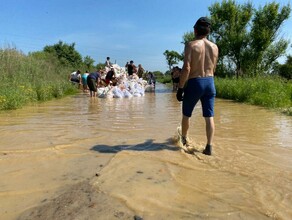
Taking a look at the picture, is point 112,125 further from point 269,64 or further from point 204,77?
point 269,64

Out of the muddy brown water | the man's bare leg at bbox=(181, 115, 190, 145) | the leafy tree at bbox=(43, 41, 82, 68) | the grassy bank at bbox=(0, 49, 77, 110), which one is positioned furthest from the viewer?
the leafy tree at bbox=(43, 41, 82, 68)

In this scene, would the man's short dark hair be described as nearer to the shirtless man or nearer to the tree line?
the shirtless man

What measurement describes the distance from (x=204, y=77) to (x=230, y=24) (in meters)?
26.1

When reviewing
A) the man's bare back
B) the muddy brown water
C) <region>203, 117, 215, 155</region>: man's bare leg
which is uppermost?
the man's bare back

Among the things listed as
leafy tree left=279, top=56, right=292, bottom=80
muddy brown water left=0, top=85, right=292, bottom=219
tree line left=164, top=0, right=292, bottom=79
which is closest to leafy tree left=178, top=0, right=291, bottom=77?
tree line left=164, top=0, right=292, bottom=79

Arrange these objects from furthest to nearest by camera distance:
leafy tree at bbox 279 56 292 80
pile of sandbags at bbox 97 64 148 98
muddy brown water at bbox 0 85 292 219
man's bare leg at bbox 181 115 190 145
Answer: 1. leafy tree at bbox 279 56 292 80
2. pile of sandbags at bbox 97 64 148 98
3. man's bare leg at bbox 181 115 190 145
4. muddy brown water at bbox 0 85 292 219

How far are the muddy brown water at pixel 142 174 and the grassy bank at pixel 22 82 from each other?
4.05 metres

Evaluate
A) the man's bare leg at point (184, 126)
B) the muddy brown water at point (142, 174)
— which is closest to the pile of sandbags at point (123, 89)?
the muddy brown water at point (142, 174)

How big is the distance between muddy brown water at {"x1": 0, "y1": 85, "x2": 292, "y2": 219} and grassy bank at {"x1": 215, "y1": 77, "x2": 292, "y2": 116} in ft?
17.1

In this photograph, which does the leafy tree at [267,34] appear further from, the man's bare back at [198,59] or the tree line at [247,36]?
the man's bare back at [198,59]

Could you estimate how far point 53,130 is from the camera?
20.4ft

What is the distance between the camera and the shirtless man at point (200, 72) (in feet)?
14.2

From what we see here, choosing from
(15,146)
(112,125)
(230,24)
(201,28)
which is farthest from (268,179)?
(230,24)

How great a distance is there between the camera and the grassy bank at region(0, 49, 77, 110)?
992 centimetres
